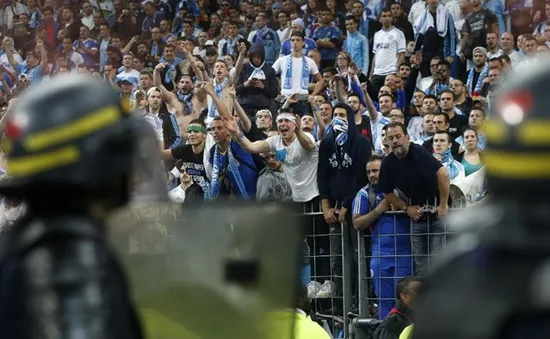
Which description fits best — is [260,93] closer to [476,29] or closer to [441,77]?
[441,77]

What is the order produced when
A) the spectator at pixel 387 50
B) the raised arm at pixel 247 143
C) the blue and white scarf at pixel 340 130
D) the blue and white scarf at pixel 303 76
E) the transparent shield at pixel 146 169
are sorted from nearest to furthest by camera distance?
1. the transparent shield at pixel 146 169
2. the blue and white scarf at pixel 340 130
3. the raised arm at pixel 247 143
4. the blue and white scarf at pixel 303 76
5. the spectator at pixel 387 50

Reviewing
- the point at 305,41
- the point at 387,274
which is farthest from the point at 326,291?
the point at 305,41

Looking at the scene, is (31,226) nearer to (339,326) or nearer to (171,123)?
(339,326)

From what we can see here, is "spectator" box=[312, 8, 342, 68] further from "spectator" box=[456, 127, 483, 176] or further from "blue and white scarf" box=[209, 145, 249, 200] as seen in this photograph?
"spectator" box=[456, 127, 483, 176]

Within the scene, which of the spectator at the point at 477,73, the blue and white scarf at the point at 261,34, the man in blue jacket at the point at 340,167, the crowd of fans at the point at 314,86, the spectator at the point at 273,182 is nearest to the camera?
the crowd of fans at the point at 314,86

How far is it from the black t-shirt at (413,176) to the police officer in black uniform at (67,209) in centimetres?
743

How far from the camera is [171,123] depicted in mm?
16016

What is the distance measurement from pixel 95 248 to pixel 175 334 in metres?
0.56

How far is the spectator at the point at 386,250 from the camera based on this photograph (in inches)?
379

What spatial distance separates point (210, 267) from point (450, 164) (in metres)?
8.95

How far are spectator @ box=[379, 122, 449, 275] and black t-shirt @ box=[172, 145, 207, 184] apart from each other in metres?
2.87

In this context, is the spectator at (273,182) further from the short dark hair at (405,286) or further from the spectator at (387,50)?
the spectator at (387,50)

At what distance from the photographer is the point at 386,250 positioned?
9.72 metres

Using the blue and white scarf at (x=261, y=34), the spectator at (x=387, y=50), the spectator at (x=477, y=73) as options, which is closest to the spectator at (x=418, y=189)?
the spectator at (x=477, y=73)
